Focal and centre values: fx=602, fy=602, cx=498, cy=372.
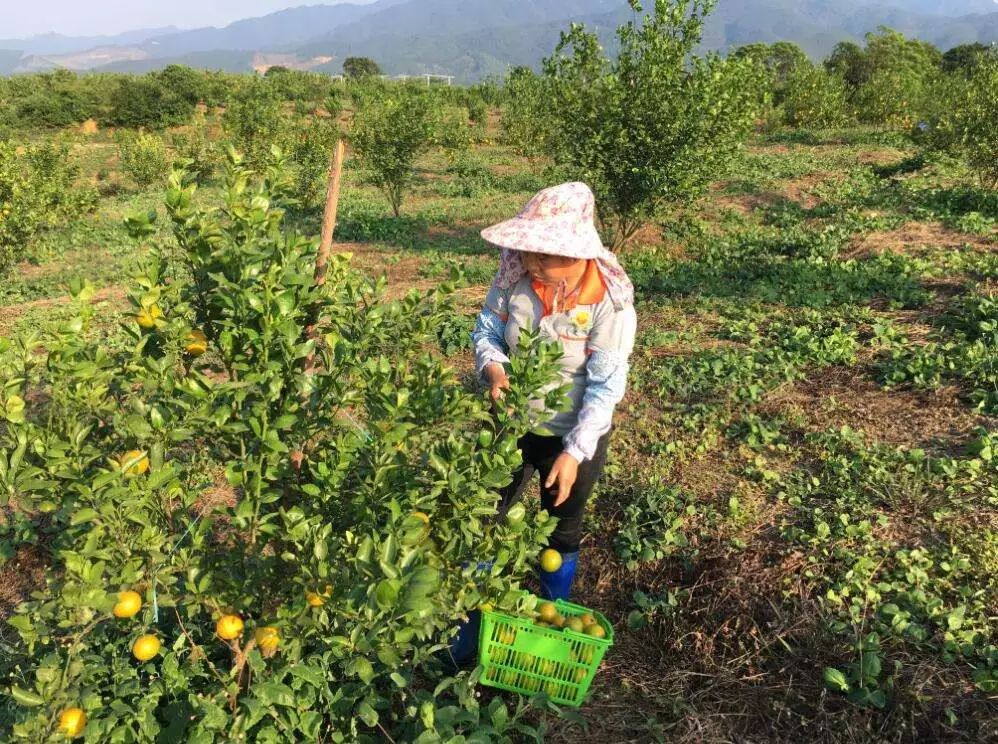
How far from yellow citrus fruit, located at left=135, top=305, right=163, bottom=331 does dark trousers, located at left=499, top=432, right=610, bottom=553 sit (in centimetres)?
161

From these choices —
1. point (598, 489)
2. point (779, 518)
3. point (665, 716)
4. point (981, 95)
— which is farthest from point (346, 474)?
point (981, 95)

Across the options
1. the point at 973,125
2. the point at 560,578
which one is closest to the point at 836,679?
the point at 560,578

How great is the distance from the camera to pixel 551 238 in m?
2.28

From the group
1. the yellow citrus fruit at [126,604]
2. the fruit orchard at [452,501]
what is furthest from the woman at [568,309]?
the yellow citrus fruit at [126,604]

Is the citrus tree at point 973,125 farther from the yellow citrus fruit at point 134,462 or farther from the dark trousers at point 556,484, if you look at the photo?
the yellow citrus fruit at point 134,462

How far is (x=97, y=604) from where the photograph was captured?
160cm

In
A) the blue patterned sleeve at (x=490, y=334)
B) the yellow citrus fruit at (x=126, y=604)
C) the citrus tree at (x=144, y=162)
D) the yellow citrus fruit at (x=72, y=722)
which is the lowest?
the yellow citrus fruit at (x=72, y=722)

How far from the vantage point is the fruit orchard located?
5.72 feet

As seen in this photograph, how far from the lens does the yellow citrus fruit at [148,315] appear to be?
5.77 ft

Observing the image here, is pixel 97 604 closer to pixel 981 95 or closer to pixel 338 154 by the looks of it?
pixel 338 154

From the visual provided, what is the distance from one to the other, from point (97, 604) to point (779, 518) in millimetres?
3573

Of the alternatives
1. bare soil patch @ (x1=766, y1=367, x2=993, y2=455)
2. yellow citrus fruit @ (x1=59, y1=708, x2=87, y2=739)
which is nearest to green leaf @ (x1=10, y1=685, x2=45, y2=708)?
yellow citrus fruit @ (x1=59, y1=708, x2=87, y2=739)

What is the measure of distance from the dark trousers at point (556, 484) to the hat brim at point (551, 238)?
0.91 m

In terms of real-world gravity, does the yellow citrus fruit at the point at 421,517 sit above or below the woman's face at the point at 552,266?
below
